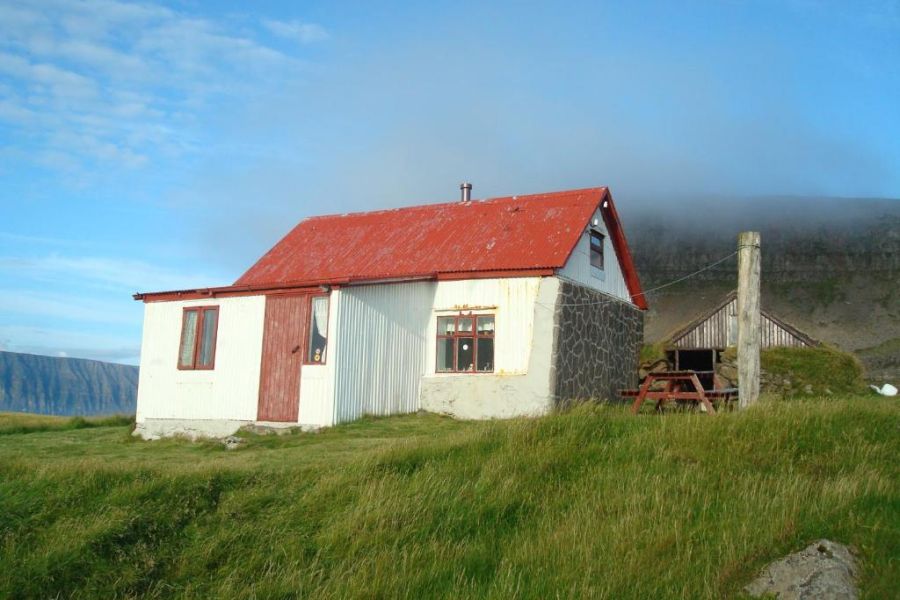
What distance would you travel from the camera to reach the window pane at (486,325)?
19.3 metres

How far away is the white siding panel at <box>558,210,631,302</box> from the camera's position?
20031 millimetres

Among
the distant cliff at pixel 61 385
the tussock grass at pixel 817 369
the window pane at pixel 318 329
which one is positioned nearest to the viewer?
the window pane at pixel 318 329

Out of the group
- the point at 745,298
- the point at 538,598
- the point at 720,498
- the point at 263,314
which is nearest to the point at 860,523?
the point at 720,498

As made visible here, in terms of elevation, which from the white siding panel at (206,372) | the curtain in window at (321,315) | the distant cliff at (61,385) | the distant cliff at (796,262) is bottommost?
the distant cliff at (61,385)

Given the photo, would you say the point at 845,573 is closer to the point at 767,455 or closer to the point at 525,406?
the point at 767,455

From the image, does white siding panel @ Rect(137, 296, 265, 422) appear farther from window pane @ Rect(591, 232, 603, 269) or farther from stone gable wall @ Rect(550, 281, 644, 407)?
window pane @ Rect(591, 232, 603, 269)

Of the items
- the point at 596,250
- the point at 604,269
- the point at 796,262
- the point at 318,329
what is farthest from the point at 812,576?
the point at 796,262

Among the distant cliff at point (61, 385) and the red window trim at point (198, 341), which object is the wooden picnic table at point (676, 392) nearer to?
the red window trim at point (198, 341)

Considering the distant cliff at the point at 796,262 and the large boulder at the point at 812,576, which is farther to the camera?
the distant cliff at the point at 796,262

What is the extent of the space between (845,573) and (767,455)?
10.5 feet

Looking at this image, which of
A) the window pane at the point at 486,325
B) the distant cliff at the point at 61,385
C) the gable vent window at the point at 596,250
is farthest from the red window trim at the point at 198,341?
the distant cliff at the point at 61,385

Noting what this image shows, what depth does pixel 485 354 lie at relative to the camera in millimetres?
19250

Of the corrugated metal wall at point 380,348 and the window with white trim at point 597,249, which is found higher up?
the window with white trim at point 597,249

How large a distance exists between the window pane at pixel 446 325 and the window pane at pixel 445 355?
17cm
